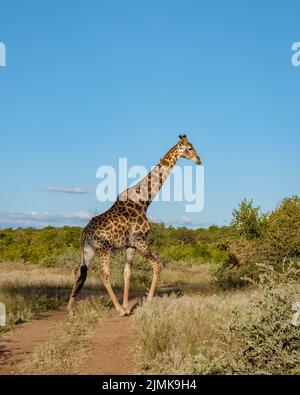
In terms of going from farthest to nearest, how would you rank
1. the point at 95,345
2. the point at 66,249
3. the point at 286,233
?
the point at 66,249
the point at 286,233
the point at 95,345

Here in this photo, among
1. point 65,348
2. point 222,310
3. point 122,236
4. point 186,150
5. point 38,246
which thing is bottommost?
point 65,348

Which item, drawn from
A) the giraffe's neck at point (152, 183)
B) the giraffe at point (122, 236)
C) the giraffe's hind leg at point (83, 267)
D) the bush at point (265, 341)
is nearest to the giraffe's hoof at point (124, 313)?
the giraffe at point (122, 236)

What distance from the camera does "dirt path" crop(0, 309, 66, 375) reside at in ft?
25.8

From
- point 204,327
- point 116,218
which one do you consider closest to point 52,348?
point 204,327

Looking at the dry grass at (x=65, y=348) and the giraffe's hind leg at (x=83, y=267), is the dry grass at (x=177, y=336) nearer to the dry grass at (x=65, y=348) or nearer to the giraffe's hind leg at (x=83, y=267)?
the dry grass at (x=65, y=348)

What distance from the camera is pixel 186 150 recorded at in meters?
14.1

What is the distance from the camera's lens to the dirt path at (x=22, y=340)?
7.86 m

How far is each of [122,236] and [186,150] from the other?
286 centimetres

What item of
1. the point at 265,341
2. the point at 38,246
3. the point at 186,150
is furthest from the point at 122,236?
the point at 38,246

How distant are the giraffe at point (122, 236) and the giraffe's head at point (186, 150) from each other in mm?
1094

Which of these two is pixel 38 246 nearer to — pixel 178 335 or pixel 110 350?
pixel 110 350

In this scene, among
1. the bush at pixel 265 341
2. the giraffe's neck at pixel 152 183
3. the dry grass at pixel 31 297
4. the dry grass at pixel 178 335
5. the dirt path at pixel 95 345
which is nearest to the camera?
the bush at pixel 265 341

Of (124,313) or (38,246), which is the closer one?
(124,313)

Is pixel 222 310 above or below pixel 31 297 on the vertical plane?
above
